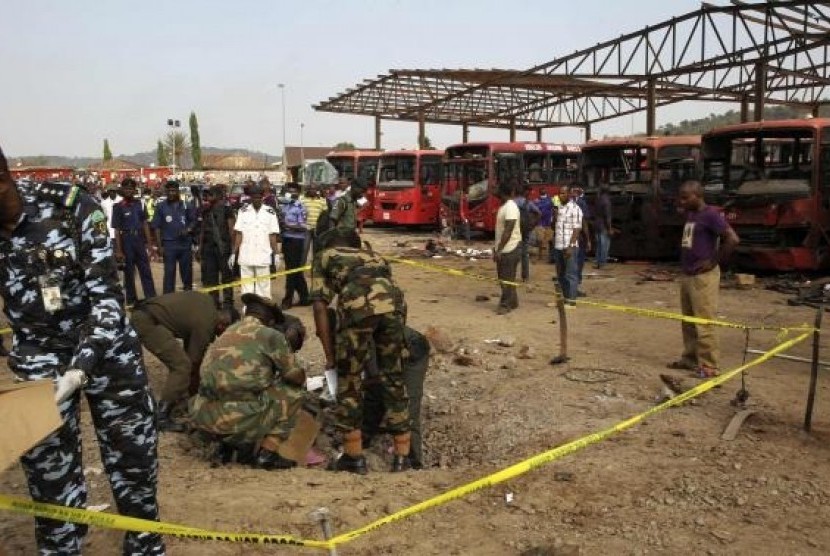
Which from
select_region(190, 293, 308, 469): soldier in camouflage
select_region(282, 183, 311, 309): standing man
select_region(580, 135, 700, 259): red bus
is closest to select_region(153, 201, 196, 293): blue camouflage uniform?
select_region(282, 183, 311, 309): standing man

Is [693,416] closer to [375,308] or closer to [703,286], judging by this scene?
[703,286]

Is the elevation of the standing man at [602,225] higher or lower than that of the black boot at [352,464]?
higher

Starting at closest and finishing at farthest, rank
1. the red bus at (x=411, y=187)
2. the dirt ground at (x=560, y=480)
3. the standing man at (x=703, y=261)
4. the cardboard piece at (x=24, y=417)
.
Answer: the cardboard piece at (x=24, y=417), the dirt ground at (x=560, y=480), the standing man at (x=703, y=261), the red bus at (x=411, y=187)

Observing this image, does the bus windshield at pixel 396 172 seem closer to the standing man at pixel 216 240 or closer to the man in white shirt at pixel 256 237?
the standing man at pixel 216 240

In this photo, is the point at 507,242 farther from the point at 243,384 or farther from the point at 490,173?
the point at 490,173

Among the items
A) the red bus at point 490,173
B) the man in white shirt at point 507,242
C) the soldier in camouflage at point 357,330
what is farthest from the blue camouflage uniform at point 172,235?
the red bus at point 490,173

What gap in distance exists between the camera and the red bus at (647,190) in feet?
43.9

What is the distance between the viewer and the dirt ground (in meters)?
3.38

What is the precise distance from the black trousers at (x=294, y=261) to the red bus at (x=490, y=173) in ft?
26.0

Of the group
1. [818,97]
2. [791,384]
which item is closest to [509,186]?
[791,384]

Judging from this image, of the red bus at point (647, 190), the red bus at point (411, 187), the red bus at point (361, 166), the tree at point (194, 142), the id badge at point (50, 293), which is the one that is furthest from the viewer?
the tree at point (194, 142)

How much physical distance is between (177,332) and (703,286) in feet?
14.2

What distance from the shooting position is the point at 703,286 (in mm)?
5992

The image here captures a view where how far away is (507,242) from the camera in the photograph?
8.95 m
